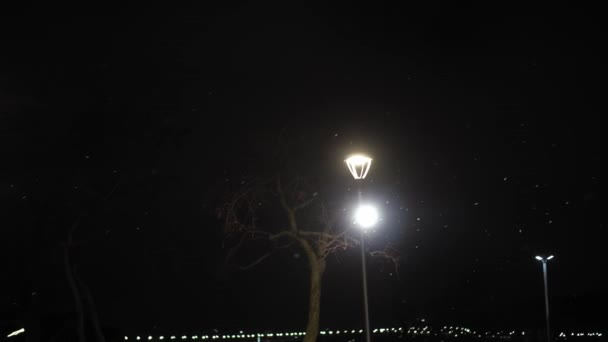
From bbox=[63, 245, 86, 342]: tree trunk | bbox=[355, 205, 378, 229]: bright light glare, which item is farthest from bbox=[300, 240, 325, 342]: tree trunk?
bbox=[63, 245, 86, 342]: tree trunk

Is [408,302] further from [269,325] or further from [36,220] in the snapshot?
[36,220]

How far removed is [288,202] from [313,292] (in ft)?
9.52

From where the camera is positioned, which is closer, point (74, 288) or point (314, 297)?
point (314, 297)

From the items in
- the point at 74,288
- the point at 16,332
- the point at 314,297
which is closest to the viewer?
the point at 314,297

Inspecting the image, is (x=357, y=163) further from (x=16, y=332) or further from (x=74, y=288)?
(x=16, y=332)

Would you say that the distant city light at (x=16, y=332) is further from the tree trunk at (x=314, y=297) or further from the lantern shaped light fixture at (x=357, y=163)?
the lantern shaped light fixture at (x=357, y=163)

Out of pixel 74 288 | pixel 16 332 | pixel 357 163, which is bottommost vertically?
pixel 16 332

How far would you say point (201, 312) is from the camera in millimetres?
35406

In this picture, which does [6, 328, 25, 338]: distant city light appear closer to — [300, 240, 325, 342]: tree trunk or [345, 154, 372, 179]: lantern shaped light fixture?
[300, 240, 325, 342]: tree trunk

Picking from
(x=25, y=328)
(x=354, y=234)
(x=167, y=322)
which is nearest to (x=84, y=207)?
(x=25, y=328)

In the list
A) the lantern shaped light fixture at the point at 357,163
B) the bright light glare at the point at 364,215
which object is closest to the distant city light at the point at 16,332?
the bright light glare at the point at 364,215

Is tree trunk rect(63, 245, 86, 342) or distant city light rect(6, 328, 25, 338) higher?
tree trunk rect(63, 245, 86, 342)

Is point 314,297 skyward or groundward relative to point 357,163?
groundward

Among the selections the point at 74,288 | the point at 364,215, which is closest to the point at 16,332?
the point at 74,288
